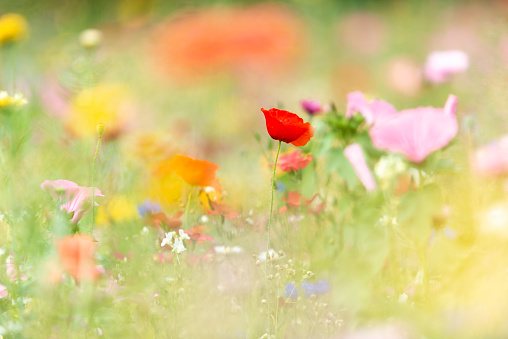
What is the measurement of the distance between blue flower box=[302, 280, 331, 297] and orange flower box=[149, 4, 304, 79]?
1861 millimetres

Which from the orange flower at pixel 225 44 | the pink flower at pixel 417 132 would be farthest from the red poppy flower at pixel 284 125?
the orange flower at pixel 225 44

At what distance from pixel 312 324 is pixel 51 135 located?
1292mm

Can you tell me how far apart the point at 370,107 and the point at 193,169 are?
0.33m

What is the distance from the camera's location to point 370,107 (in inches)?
42.2

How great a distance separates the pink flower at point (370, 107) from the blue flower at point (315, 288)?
0.29m

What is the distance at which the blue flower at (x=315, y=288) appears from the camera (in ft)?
2.96

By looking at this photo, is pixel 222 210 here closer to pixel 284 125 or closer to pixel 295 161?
pixel 295 161

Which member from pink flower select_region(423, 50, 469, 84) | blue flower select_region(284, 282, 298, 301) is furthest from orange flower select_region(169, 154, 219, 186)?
pink flower select_region(423, 50, 469, 84)

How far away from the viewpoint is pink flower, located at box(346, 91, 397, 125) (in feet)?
3.41

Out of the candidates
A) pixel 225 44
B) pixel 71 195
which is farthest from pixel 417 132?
pixel 225 44

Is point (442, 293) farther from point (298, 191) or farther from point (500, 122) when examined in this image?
point (500, 122)

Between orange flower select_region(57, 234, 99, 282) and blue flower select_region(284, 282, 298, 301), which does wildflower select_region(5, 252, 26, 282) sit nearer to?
orange flower select_region(57, 234, 99, 282)

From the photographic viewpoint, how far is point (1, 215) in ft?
3.06

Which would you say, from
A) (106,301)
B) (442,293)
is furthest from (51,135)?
(442,293)
